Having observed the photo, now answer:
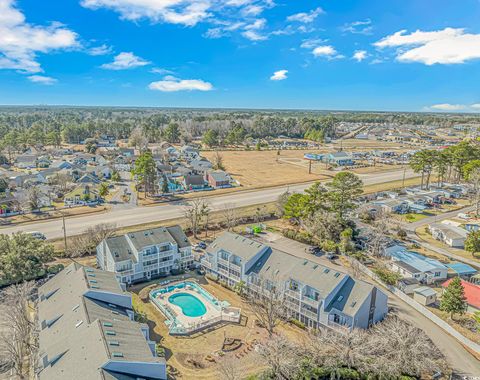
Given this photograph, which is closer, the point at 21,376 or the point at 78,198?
the point at 21,376

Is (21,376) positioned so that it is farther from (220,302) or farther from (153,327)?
(220,302)

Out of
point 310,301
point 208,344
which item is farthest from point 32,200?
point 310,301

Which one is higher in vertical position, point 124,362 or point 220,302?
point 124,362

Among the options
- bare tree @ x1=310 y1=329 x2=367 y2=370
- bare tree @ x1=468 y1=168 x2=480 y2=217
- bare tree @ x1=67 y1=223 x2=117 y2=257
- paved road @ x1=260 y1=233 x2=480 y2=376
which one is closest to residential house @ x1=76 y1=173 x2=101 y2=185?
bare tree @ x1=67 y1=223 x2=117 y2=257

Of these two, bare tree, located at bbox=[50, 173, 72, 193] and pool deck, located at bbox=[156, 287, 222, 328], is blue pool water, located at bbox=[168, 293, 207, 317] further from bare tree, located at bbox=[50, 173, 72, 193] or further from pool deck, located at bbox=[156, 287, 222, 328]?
bare tree, located at bbox=[50, 173, 72, 193]

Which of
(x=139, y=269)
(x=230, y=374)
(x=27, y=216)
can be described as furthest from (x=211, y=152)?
(x=230, y=374)

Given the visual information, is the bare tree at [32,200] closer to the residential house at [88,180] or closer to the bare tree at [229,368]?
the residential house at [88,180]

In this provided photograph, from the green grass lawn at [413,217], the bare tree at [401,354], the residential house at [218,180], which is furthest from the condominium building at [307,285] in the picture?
the residential house at [218,180]
